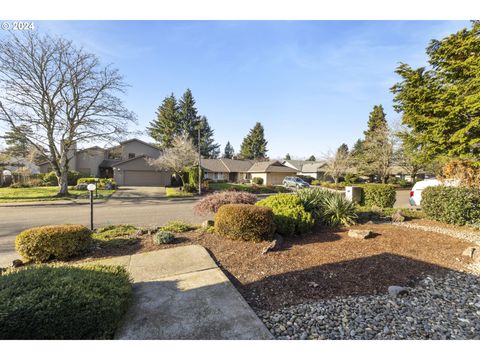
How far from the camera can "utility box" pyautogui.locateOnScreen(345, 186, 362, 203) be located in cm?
887

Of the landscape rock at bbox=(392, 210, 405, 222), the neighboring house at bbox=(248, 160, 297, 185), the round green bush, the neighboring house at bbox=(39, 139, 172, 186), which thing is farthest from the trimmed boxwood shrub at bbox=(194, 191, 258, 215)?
the neighboring house at bbox=(248, 160, 297, 185)

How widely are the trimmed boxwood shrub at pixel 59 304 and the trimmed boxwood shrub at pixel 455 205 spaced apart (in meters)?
9.17

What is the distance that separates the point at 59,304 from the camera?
7.17 ft

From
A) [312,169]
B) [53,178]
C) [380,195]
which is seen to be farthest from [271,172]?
[53,178]

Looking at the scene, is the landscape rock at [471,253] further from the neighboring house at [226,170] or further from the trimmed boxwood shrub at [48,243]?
the neighboring house at [226,170]

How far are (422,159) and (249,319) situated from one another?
11222mm

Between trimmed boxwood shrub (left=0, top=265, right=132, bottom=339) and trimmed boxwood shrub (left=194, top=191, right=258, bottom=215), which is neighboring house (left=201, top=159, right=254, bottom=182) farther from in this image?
trimmed boxwood shrub (left=0, top=265, right=132, bottom=339)

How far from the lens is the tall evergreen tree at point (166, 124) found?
1603 inches

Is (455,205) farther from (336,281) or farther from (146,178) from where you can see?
(146,178)

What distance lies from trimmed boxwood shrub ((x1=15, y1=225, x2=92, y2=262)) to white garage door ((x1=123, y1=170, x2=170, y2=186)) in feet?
80.8

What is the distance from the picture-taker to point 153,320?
2.59m

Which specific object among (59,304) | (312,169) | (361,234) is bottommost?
(361,234)

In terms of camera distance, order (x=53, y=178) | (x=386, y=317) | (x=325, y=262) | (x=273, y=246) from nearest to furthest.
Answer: (x=386, y=317)
(x=325, y=262)
(x=273, y=246)
(x=53, y=178)

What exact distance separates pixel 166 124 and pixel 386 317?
43.3 meters
